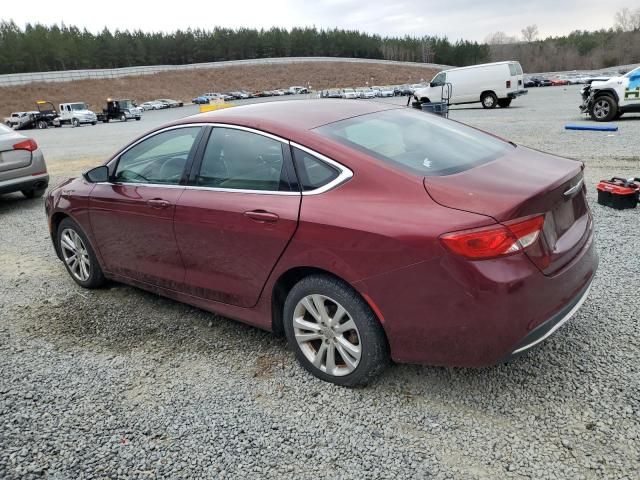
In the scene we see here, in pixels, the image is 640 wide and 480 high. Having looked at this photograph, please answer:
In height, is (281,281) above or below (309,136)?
below

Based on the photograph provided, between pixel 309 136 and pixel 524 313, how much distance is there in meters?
1.51

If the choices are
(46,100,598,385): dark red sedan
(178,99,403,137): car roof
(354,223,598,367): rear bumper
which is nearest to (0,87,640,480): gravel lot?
(46,100,598,385): dark red sedan

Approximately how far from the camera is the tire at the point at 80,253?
457cm

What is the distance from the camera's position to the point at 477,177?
8.86ft

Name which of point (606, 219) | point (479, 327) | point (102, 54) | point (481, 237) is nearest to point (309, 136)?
point (481, 237)

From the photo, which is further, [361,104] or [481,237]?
[361,104]

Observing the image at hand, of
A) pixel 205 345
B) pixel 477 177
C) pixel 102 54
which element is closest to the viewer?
pixel 477 177

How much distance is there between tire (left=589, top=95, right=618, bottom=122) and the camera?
14.4m

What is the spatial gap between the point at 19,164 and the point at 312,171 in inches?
280

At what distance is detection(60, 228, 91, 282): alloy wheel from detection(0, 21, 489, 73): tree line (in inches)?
3908

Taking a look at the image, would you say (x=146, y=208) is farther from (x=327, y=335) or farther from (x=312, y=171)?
(x=327, y=335)

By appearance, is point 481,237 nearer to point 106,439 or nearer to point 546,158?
point 546,158

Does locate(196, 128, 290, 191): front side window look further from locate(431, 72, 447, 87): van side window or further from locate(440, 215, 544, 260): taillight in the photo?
locate(431, 72, 447, 87): van side window

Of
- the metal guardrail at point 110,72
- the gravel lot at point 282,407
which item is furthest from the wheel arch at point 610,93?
the metal guardrail at point 110,72
